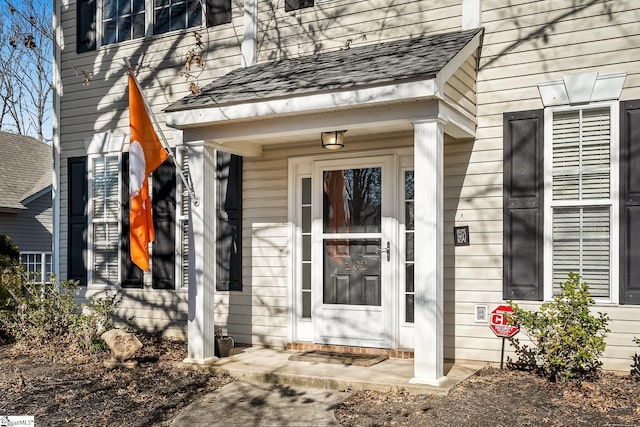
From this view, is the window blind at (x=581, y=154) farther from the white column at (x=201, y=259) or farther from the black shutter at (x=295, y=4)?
the white column at (x=201, y=259)

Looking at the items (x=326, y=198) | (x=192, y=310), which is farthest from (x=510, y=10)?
(x=192, y=310)

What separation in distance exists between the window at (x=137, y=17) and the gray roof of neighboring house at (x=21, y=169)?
9023mm

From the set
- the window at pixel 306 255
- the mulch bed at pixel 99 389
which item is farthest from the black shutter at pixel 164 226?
the window at pixel 306 255

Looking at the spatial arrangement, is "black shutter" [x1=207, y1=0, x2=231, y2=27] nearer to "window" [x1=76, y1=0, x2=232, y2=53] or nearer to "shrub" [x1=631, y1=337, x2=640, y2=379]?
"window" [x1=76, y1=0, x2=232, y2=53]

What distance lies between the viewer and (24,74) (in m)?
22.9

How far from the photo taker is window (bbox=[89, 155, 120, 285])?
902 centimetres

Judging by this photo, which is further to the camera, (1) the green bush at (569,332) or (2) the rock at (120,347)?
(2) the rock at (120,347)

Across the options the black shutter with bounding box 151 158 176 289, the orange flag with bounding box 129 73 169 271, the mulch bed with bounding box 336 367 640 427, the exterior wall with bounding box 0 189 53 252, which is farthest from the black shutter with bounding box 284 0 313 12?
the exterior wall with bounding box 0 189 53 252

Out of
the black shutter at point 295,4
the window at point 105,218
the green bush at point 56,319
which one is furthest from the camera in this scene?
the window at point 105,218

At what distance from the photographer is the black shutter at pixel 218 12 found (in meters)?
8.09

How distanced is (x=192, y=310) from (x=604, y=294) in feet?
13.3

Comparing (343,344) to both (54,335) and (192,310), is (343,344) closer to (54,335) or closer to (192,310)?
(192,310)

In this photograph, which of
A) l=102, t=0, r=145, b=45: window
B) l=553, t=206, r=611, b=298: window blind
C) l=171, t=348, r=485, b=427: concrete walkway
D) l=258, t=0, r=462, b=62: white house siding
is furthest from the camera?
l=102, t=0, r=145, b=45: window

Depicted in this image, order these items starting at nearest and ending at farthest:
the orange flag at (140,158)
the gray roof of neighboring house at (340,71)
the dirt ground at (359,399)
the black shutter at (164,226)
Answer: the dirt ground at (359,399) < the gray roof of neighboring house at (340,71) < the orange flag at (140,158) < the black shutter at (164,226)
